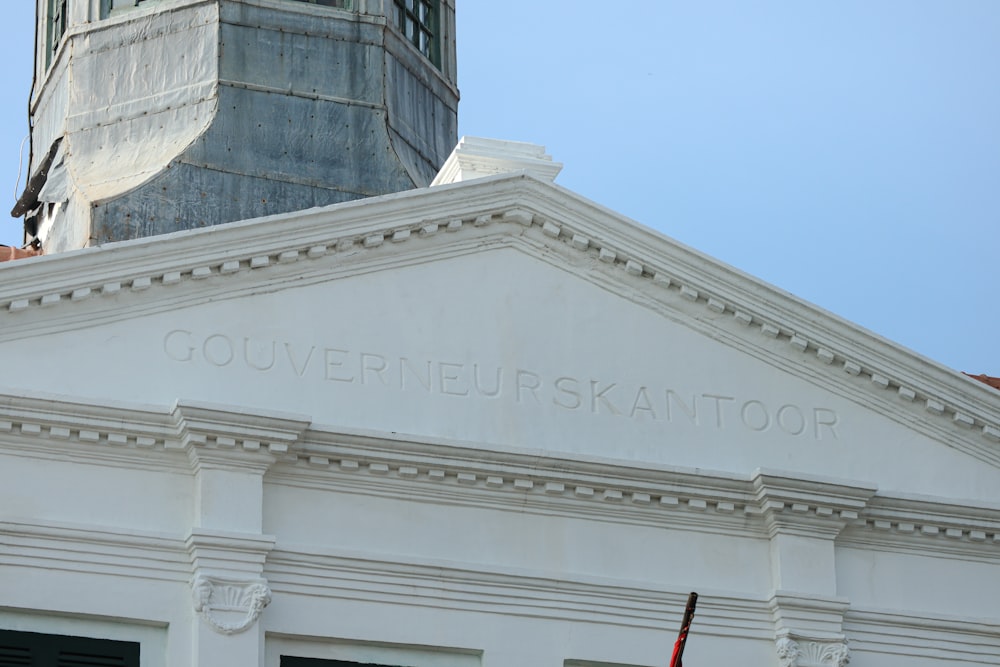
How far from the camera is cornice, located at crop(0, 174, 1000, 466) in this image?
22.8 metres

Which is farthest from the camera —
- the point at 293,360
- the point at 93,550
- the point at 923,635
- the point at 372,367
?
the point at 923,635

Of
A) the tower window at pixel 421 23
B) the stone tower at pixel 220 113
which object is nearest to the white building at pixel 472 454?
the stone tower at pixel 220 113

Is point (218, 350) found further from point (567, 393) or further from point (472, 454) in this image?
point (567, 393)

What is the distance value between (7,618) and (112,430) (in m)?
2.00

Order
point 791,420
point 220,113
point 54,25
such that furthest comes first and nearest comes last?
point 54,25, point 220,113, point 791,420

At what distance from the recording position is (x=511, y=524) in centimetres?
2347

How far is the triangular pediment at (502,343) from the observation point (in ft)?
74.9

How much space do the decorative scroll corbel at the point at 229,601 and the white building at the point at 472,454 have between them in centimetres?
3

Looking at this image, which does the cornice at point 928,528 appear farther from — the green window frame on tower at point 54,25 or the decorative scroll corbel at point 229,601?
the green window frame on tower at point 54,25

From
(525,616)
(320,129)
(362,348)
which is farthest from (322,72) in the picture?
(525,616)

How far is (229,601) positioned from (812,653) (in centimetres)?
597

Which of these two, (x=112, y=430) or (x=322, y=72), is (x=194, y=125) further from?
(x=112, y=430)

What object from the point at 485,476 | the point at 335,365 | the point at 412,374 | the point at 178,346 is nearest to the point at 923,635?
the point at 485,476

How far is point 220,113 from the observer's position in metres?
28.0
